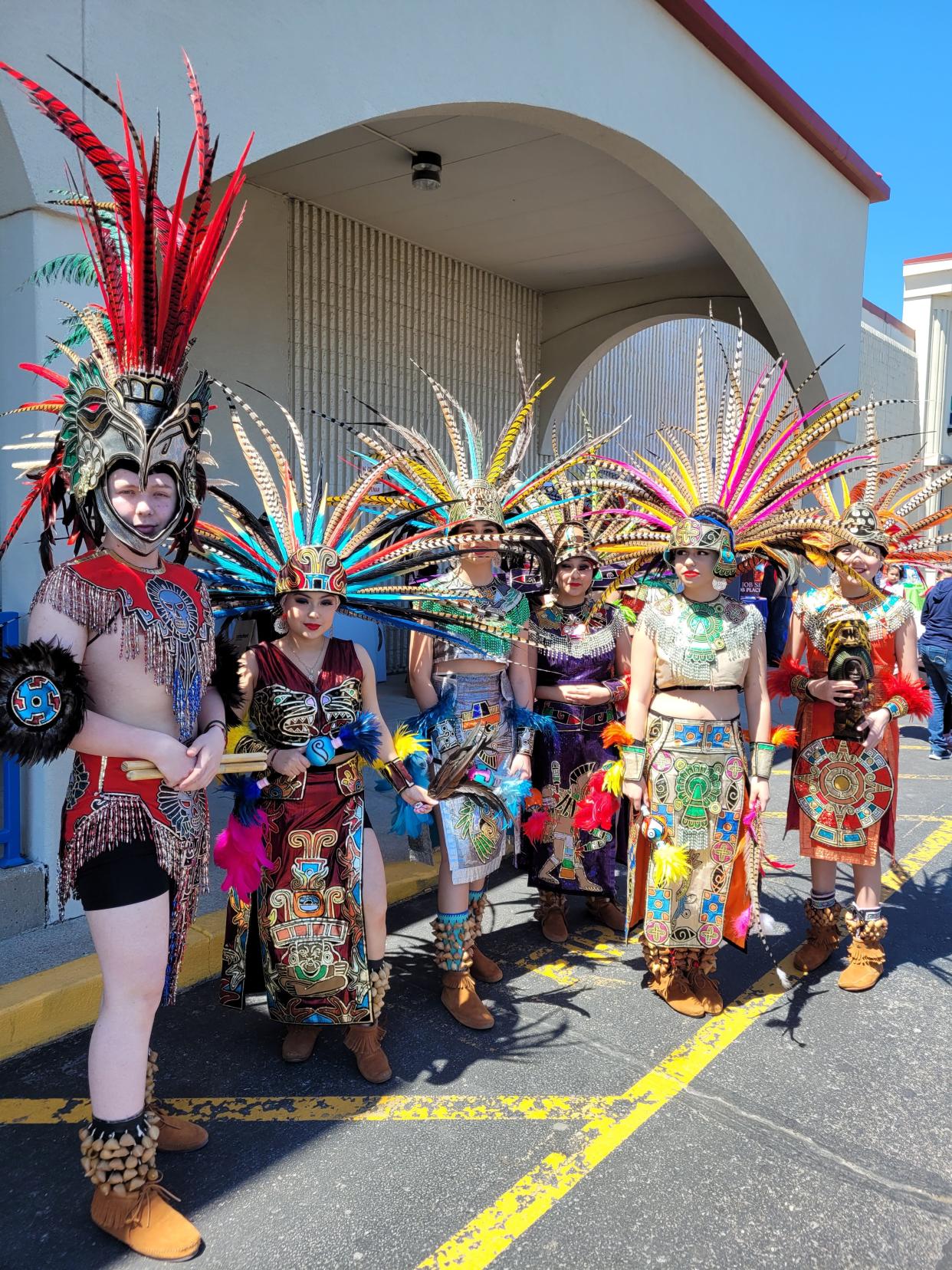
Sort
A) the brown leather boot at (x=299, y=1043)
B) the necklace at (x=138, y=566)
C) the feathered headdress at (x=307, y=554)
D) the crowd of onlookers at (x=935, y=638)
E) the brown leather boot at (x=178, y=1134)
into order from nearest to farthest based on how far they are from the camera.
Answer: the necklace at (x=138, y=566) < the brown leather boot at (x=178, y=1134) < the feathered headdress at (x=307, y=554) < the brown leather boot at (x=299, y=1043) < the crowd of onlookers at (x=935, y=638)

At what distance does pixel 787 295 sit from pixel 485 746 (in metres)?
6.98

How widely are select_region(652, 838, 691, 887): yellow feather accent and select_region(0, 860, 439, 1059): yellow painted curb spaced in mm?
1913

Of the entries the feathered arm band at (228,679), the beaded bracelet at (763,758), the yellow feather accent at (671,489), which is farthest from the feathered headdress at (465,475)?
the beaded bracelet at (763,758)

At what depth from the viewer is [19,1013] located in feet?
10.9

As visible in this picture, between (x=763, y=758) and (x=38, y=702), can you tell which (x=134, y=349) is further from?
(x=763, y=758)

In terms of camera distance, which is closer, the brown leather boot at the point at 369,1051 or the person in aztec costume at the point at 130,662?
the person in aztec costume at the point at 130,662

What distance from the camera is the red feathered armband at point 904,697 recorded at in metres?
4.02

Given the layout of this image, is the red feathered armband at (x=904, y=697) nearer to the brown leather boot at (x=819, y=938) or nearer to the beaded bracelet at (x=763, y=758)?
the beaded bracelet at (x=763, y=758)

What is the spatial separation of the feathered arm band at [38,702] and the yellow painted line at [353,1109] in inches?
56.8

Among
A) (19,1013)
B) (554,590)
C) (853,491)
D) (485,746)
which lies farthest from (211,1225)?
(853,491)

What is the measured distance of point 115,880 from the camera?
2414 millimetres

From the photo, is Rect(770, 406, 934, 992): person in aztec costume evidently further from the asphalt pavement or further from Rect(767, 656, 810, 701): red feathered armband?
the asphalt pavement

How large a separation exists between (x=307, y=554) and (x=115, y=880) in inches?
46.1

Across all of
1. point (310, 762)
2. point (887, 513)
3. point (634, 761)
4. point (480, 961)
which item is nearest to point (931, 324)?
point (887, 513)
